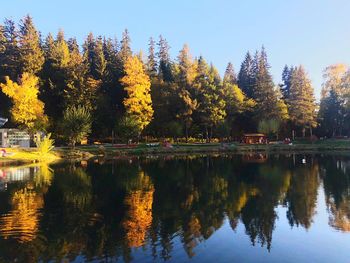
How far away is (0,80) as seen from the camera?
68.1 meters

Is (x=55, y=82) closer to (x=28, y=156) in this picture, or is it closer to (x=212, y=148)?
(x=28, y=156)

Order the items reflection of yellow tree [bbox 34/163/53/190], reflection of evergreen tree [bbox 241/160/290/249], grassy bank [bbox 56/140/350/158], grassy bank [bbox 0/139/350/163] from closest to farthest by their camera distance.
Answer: reflection of evergreen tree [bbox 241/160/290/249] → reflection of yellow tree [bbox 34/163/53/190] → grassy bank [bbox 0/139/350/163] → grassy bank [bbox 56/140/350/158]

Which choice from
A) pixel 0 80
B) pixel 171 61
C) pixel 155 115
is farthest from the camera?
pixel 171 61

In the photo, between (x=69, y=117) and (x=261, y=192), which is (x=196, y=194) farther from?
(x=69, y=117)

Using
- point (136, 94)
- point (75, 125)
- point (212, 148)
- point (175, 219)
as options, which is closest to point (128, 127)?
point (136, 94)

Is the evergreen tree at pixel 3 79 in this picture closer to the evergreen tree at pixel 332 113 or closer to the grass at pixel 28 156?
the grass at pixel 28 156

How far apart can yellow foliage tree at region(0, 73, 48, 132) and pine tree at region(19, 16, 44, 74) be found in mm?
8423

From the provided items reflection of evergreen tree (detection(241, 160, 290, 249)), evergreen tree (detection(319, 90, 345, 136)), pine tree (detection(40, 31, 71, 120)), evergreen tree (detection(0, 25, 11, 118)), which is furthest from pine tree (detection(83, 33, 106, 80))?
reflection of evergreen tree (detection(241, 160, 290, 249))

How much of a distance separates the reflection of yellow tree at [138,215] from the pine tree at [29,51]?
50888 mm

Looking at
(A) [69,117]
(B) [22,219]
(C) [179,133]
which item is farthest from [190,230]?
(C) [179,133]

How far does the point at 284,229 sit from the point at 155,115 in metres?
60.3

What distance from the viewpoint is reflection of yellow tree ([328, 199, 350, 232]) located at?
16734 mm

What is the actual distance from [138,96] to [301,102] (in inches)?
1434

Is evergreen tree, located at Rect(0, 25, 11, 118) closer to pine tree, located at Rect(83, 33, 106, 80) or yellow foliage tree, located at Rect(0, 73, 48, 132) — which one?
yellow foliage tree, located at Rect(0, 73, 48, 132)
